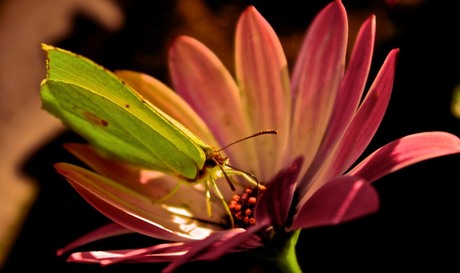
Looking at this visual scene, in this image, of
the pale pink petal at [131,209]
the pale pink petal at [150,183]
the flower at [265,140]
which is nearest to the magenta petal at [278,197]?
the flower at [265,140]

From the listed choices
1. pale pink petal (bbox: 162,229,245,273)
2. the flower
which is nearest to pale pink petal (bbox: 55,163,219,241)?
the flower

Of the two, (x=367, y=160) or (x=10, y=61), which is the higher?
(x=10, y=61)

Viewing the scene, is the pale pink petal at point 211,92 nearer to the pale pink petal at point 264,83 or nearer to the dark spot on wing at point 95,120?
the pale pink petal at point 264,83

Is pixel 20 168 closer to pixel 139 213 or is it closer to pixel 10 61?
pixel 10 61

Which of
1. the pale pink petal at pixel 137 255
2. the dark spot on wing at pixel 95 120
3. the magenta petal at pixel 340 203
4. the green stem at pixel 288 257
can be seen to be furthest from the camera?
the dark spot on wing at pixel 95 120

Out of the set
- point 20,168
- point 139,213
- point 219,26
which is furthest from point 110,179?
point 219,26

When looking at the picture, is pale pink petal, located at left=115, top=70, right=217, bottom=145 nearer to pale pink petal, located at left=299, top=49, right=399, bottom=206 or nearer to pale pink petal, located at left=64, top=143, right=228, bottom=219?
pale pink petal, located at left=64, top=143, right=228, bottom=219

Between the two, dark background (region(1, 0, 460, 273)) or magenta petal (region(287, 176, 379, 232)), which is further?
dark background (region(1, 0, 460, 273))
